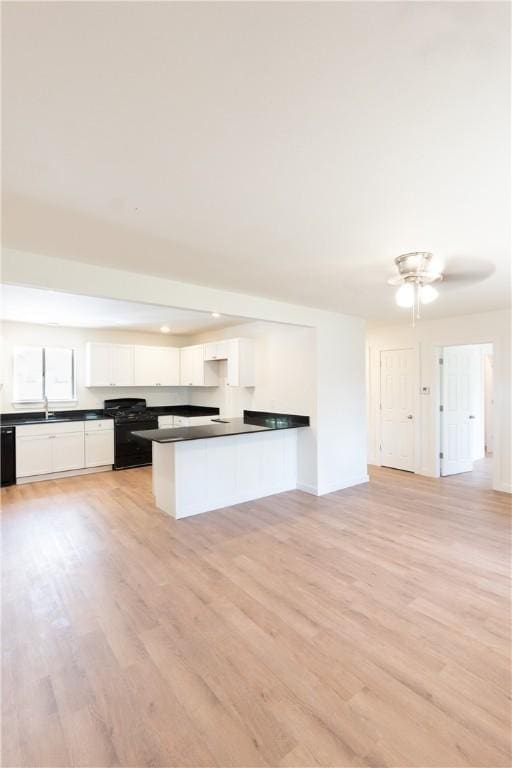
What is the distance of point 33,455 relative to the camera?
5.40 m

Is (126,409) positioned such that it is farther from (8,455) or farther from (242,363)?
(242,363)

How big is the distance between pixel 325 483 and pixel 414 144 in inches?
168

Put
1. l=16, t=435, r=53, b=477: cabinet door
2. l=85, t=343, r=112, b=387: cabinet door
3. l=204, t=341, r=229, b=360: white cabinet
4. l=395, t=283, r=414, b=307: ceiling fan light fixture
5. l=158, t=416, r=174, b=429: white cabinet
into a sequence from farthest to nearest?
l=158, t=416, r=174, b=429: white cabinet → l=85, t=343, r=112, b=387: cabinet door → l=204, t=341, r=229, b=360: white cabinet → l=16, t=435, r=53, b=477: cabinet door → l=395, t=283, r=414, b=307: ceiling fan light fixture

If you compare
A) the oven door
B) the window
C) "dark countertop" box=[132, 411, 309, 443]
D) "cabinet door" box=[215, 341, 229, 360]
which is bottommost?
the oven door

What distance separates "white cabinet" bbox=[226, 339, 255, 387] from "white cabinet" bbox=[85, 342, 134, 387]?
2137mm

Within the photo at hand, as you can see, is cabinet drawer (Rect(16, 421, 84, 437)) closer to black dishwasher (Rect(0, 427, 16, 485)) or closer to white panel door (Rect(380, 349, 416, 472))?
black dishwasher (Rect(0, 427, 16, 485))

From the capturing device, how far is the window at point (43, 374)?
581cm

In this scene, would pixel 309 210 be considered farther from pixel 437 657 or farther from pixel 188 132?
pixel 437 657

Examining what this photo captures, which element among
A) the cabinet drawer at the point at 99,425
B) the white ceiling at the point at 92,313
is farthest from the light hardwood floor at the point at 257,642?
the white ceiling at the point at 92,313

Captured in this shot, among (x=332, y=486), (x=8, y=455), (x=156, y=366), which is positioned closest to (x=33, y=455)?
(x=8, y=455)

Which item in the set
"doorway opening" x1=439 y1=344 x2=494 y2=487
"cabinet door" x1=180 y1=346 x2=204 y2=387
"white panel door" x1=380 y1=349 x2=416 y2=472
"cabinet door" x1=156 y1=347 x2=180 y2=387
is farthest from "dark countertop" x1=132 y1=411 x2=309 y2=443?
"doorway opening" x1=439 y1=344 x2=494 y2=487

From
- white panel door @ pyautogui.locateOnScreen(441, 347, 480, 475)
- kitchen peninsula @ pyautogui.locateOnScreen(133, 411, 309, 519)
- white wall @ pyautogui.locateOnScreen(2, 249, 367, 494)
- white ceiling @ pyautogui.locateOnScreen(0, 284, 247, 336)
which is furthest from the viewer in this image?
white panel door @ pyautogui.locateOnScreen(441, 347, 480, 475)

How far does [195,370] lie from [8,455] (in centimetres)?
329

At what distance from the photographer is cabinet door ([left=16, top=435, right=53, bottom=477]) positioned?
528 centimetres
